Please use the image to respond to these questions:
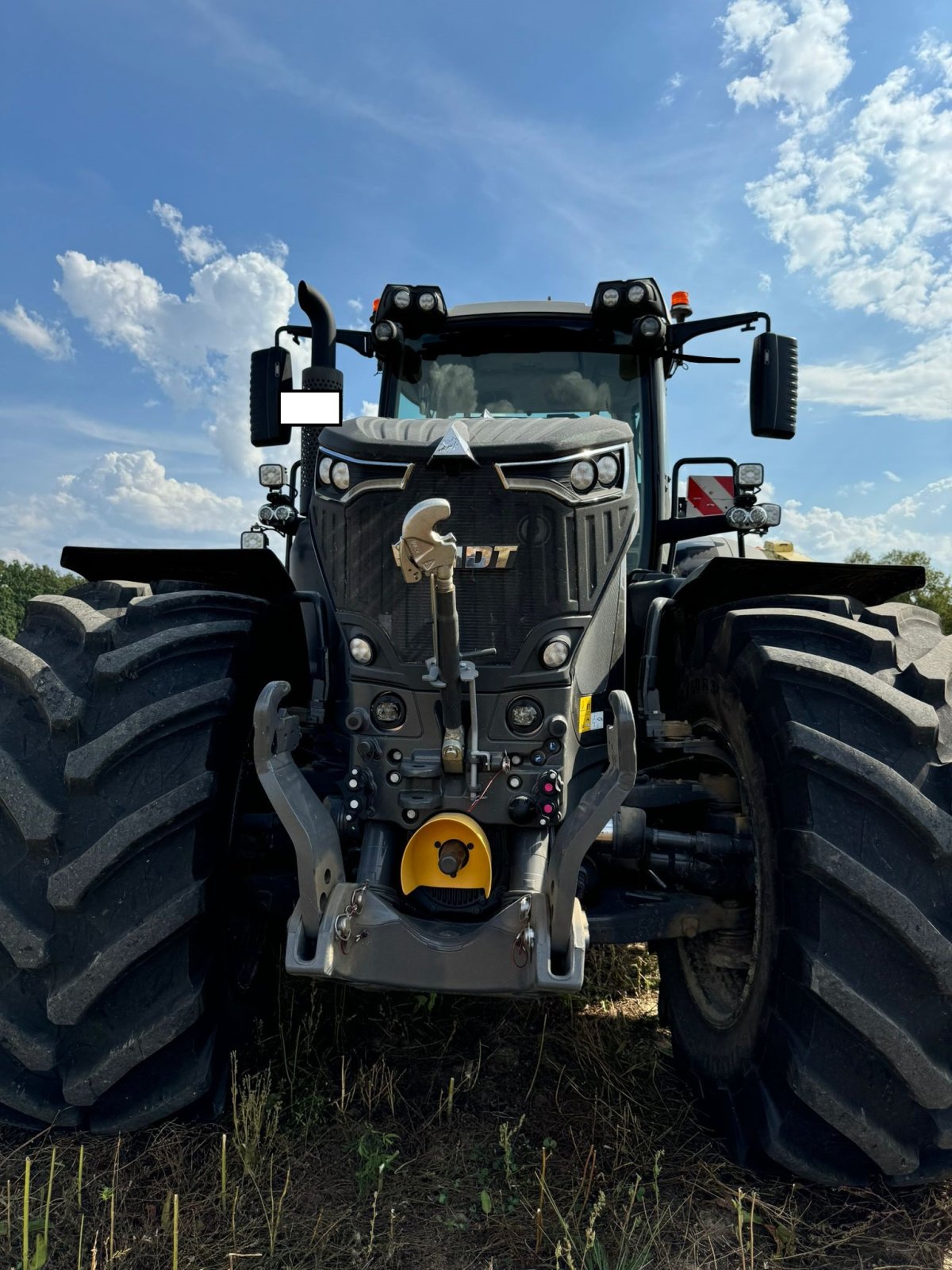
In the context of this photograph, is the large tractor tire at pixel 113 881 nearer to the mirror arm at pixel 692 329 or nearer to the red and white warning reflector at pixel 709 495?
the mirror arm at pixel 692 329

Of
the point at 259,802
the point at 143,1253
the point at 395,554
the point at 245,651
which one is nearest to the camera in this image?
the point at 143,1253

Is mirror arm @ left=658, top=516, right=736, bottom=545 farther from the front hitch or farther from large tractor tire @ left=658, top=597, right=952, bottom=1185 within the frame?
the front hitch

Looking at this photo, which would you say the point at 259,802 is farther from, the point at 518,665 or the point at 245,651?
the point at 518,665

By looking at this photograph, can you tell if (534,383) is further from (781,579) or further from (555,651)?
(555,651)

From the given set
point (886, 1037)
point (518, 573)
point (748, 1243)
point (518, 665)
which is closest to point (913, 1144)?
point (886, 1037)

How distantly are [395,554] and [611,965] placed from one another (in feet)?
7.49

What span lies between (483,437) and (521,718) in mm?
759

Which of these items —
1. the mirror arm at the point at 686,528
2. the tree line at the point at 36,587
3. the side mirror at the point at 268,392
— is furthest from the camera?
the tree line at the point at 36,587

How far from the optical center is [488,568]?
7.79 feet

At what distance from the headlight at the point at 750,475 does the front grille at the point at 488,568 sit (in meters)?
2.17

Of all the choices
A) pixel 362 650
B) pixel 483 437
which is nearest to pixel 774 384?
pixel 483 437

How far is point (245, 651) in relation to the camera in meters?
2.78

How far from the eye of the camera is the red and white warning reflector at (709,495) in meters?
6.34

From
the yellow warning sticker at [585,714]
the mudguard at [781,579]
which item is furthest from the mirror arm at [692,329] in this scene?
the yellow warning sticker at [585,714]
